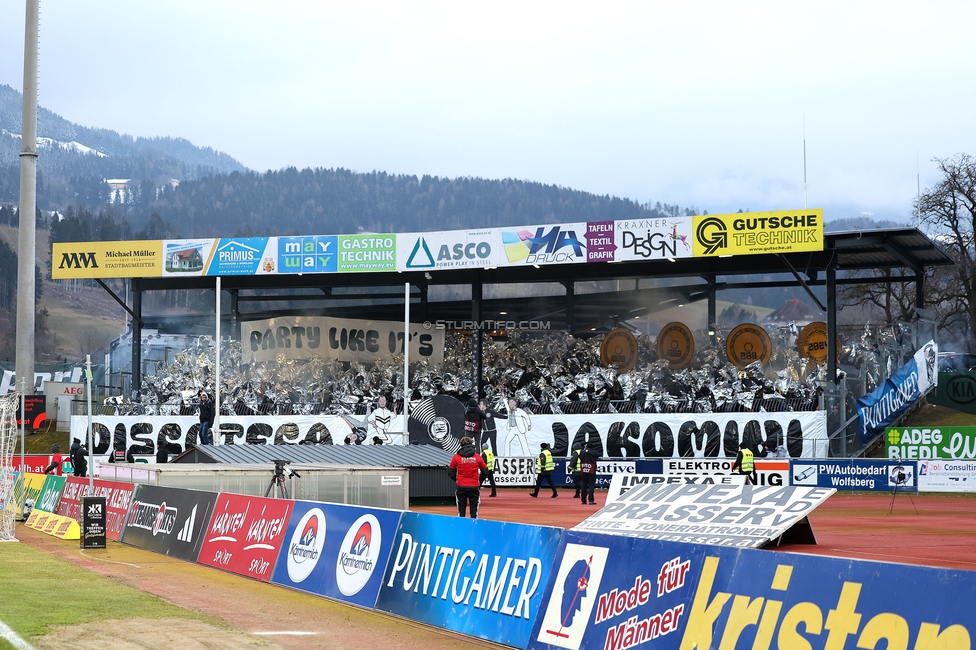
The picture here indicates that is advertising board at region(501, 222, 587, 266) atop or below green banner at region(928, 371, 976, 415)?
atop

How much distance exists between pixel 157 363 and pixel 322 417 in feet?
51.4

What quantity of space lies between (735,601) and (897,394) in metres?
34.7

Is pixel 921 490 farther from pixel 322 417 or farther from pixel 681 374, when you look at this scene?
pixel 322 417

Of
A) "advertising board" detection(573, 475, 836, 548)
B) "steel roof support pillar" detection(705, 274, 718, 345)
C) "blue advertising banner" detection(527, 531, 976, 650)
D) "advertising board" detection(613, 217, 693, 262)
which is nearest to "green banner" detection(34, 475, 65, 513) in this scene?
"advertising board" detection(573, 475, 836, 548)

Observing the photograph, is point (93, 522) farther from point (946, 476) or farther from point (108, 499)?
point (946, 476)

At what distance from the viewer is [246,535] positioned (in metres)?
17.2

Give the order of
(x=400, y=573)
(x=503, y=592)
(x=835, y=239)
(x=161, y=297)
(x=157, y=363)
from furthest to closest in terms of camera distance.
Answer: (x=161, y=297) < (x=157, y=363) < (x=835, y=239) < (x=400, y=573) < (x=503, y=592)

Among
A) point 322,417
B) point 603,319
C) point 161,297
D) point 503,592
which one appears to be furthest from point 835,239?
point 161,297

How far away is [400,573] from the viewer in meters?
12.9

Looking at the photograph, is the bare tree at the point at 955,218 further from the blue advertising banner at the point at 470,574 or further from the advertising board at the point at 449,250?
the blue advertising banner at the point at 470,574

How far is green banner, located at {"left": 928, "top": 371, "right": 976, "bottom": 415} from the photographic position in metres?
42.7

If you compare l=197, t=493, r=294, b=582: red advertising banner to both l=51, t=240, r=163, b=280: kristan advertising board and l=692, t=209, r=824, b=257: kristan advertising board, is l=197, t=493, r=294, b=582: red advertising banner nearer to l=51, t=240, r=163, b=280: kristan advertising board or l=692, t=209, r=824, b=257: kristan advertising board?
l=692, t=209, r=824, b=257: kristan advertising board

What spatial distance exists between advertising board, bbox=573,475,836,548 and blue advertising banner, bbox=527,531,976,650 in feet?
21.2

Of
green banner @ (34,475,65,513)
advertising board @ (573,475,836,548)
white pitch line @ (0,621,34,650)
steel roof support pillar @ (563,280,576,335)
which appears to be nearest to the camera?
white pitch line @ (0,621,34,650)
